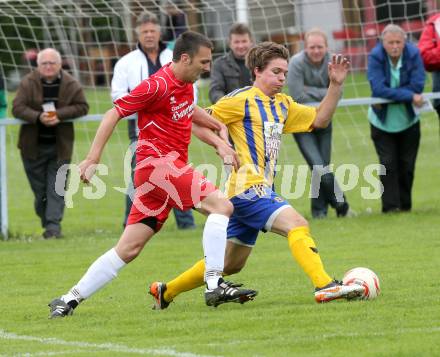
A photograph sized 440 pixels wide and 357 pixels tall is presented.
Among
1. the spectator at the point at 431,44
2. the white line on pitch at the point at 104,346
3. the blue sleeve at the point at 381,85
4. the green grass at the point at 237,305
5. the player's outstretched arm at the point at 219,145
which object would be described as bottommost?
the green grass at the point at 237,305

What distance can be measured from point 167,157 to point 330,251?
11.9 ft

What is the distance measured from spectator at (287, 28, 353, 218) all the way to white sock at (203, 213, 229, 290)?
582 cm

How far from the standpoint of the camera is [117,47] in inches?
695

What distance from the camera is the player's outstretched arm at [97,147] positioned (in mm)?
7180

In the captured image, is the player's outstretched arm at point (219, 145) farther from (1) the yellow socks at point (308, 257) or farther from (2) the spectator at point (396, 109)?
(2) the spectator at point (396, 109)

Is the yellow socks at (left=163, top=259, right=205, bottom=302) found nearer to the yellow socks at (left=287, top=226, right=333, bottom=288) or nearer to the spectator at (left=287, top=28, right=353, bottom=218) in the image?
the yellow socks at (left=287, top=226, right=333, bottom=288)

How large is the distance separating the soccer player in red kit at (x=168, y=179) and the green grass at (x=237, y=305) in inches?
8.6

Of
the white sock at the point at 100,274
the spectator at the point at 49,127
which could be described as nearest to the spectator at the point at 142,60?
the spectator at the point at 49,127

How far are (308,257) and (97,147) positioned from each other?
62.6 inches

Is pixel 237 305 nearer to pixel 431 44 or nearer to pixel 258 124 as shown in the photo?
pixel 258 124

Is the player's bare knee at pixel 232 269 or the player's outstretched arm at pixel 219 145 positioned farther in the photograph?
the player's bare knee at pixel 232 269

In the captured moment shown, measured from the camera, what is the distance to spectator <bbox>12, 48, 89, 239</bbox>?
1304 centimetres

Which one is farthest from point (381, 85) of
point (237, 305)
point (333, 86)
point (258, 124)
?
point (237, 305)

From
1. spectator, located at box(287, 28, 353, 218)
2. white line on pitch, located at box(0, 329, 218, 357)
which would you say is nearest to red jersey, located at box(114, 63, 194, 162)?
white line on pitch, located at box(0, 329, 218, 357)
